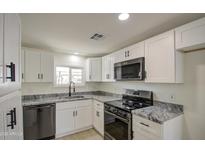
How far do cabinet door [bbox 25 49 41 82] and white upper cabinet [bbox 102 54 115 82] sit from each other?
1699 mm

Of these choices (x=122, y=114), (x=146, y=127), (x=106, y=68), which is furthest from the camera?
(x=106, y=68)

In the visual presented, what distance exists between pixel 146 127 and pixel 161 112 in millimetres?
389

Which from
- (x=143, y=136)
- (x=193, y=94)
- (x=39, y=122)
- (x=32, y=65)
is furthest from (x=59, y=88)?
(x=193, y=94)

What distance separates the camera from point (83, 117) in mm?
3059

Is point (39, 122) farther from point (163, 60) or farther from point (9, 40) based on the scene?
point (163, 60)

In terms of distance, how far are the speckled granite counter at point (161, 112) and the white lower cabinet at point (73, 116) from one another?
163cm

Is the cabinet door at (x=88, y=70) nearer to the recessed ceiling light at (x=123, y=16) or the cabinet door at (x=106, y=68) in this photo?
the cabinet door at (x=106, y=68)

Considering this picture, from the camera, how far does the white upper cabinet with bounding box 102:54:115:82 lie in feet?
9.59

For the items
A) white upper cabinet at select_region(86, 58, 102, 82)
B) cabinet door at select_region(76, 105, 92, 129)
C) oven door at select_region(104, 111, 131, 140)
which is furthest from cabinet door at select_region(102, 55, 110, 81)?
oven door at select_region(104, 111, 131, 140)

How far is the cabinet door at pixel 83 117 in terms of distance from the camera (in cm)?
297

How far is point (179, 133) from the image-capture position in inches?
67.9

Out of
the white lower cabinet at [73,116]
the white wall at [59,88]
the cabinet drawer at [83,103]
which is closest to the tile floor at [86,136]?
the white lower cabinet at [73,116]
